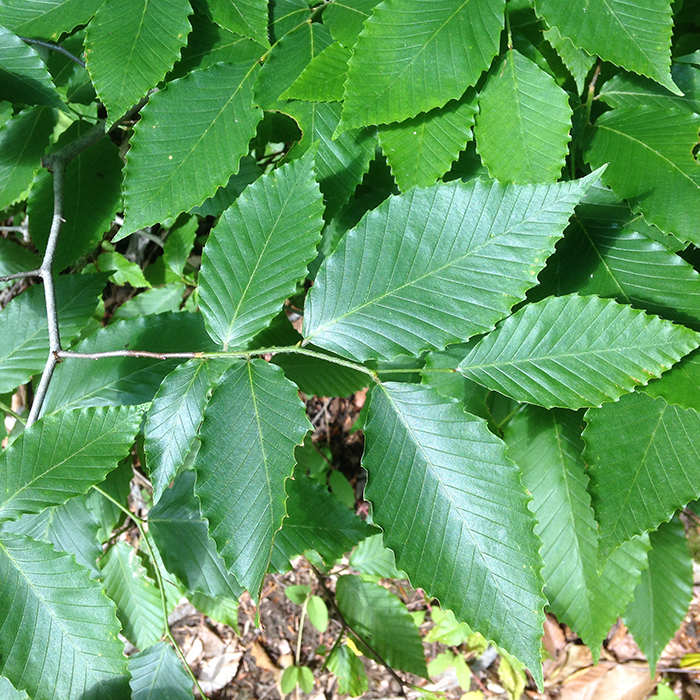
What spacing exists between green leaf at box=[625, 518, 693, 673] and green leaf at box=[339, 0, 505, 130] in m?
1.37

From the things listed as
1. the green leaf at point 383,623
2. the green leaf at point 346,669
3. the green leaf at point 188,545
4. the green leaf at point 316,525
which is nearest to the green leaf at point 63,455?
the green leaf at point 188,545

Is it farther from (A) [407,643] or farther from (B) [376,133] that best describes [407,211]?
(A) [407,643]

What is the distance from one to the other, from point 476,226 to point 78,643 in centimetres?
90

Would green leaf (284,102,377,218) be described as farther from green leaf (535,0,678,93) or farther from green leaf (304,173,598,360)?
green leaf (535,0,678,93)

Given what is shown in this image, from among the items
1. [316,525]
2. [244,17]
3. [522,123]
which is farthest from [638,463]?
[244,17]

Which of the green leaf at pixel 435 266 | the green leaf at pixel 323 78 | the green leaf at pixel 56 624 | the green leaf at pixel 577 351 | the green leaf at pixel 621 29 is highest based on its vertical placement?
the green leaf at pixel 621 29

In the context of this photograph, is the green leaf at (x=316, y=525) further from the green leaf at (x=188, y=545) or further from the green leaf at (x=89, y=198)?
the green leaf at (x=89, y=198)

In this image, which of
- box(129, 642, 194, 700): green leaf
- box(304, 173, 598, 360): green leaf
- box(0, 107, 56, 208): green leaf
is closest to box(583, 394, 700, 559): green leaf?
box(304, 173, 598, 360): green leaf

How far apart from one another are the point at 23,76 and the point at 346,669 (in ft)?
6.62

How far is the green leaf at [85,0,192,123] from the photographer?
96 centimetres

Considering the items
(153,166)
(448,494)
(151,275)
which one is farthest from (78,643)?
(151,275)

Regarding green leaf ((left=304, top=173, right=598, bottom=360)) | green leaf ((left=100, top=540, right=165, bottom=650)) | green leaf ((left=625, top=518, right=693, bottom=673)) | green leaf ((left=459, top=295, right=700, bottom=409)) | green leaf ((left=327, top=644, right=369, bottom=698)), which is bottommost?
green leaf ((left=327, top=644, right=369, bottom=698))

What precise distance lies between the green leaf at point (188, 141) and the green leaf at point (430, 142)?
281mm

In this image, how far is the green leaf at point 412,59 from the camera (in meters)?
0.91
